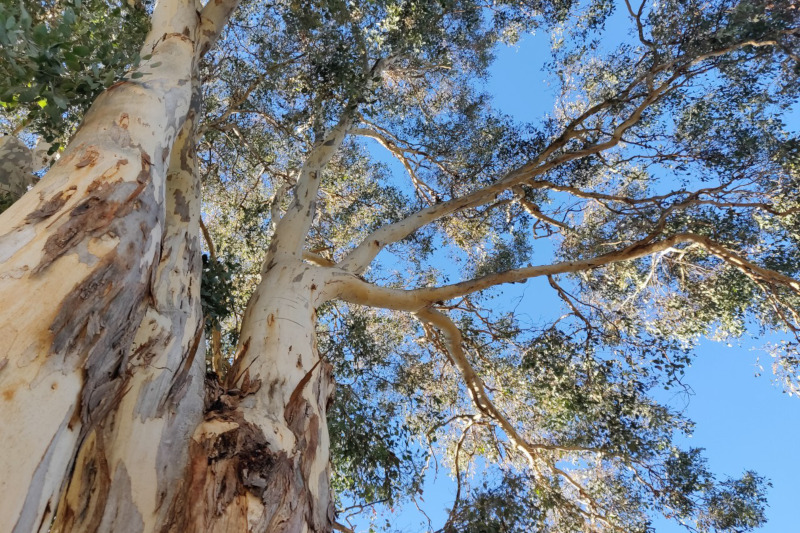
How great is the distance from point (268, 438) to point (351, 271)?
89.2 inches

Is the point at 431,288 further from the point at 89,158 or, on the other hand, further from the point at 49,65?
the point at 49,65

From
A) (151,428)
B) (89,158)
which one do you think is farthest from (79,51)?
(151,428)

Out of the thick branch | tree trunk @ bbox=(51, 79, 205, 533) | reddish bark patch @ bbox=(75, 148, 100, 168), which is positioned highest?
the thick branch

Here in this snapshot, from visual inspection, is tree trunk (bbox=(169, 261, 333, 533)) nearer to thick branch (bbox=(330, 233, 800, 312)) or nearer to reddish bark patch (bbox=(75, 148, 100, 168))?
thick branch (bbox=(330, 233, 800, 312))

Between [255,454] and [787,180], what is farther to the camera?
[787,180]

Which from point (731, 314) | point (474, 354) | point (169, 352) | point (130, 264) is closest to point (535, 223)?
point (474, 354)

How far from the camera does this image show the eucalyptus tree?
1960 millimetres

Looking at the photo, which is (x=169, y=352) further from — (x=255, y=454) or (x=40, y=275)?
(x=40, y=275)

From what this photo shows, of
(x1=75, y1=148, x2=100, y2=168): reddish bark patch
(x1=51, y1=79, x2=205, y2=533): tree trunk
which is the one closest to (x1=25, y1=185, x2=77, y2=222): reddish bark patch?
(x1=75, y1=148, x2=100, y2=168): reddish bark patch

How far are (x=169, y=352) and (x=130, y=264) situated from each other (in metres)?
0.83

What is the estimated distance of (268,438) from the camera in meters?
2.36

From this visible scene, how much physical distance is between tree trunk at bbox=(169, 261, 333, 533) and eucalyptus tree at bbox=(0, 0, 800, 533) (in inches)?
0.5

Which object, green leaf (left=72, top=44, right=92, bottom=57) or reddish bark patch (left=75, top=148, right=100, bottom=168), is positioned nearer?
reddish bark patch (left=75, top=148, right=100, bottom=168)

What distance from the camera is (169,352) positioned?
8.79ft
